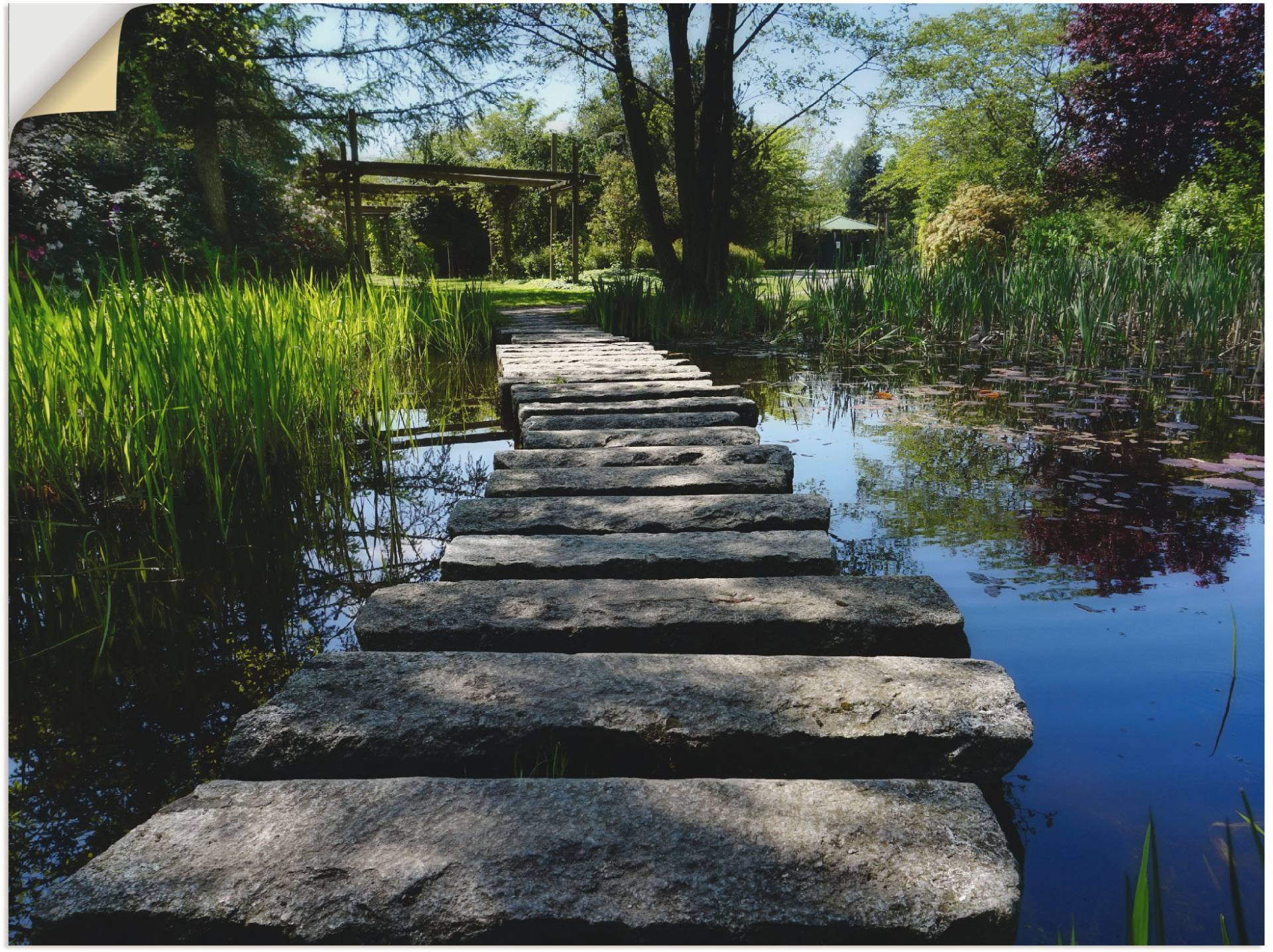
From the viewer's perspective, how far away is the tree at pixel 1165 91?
792 cm

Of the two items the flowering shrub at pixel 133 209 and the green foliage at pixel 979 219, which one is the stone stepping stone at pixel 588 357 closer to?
the flowering shrub at pixel 133 209

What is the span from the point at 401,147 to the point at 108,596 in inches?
393

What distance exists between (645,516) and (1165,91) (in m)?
10.1

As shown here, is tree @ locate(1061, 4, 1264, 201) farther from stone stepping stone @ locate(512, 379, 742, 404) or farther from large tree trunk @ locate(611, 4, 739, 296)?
stone stepping stone @ locate(512, 379, 742, 404)

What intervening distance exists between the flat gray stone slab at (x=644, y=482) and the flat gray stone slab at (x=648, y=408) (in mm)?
745

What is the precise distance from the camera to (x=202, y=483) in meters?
2.16

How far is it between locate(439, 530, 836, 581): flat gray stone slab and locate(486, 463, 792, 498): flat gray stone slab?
1.33 feet

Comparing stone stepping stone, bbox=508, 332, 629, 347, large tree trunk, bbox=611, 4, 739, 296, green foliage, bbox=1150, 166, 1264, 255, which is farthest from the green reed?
green foliage, bbox=1150, 166, 1264, 255

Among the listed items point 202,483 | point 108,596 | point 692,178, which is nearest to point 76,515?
point 202,483

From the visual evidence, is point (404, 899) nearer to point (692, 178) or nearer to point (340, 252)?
point (692, 178)

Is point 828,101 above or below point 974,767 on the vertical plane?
above

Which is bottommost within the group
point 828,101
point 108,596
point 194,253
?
point 108,596

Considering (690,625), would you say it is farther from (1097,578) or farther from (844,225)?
(844,225)

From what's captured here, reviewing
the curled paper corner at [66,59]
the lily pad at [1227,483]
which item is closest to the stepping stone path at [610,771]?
the curled paper corner at [66,59]
